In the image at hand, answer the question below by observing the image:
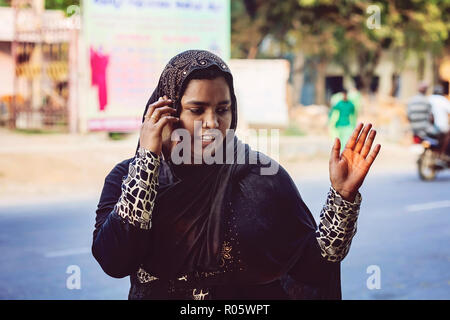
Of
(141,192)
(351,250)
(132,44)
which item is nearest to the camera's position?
(141,192)

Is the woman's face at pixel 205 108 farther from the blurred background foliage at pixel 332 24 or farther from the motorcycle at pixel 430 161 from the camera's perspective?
the blurred background foliage at pixel 332 24

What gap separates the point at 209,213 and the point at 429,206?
8.83 metres

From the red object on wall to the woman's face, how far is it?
12047 mm

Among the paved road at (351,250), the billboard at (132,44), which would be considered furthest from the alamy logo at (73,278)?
the billboard at (132,44)

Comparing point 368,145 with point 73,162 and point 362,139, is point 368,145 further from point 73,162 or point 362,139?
point 73,162

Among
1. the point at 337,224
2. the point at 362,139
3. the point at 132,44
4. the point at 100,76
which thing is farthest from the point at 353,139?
the point at 100,76

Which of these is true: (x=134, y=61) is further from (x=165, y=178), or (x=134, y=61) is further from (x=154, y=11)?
(x=165, y=178)

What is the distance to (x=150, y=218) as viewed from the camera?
83.8 inches

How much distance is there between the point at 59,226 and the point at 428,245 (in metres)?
4.02

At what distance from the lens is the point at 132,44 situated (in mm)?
13789

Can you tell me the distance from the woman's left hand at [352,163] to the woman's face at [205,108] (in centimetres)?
33

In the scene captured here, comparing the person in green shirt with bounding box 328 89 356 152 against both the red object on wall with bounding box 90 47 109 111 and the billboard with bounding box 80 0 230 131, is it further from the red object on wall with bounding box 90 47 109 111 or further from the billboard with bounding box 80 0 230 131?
the red object on wall with bounding box 90 47 109 111

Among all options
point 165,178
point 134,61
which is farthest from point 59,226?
point 165,178

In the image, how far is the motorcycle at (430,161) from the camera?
1338 cm
